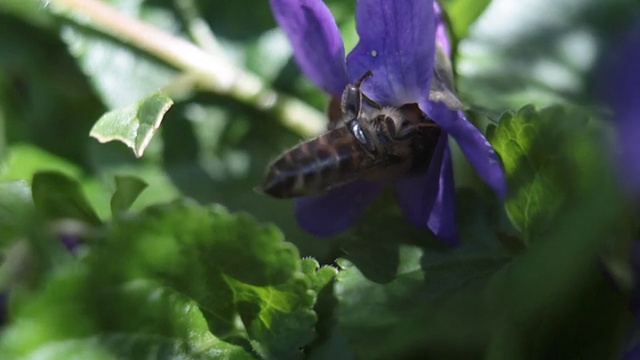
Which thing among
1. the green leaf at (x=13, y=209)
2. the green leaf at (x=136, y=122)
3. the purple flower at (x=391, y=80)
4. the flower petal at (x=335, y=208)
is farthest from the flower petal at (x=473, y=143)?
the green leaf at (x=13, y=209)

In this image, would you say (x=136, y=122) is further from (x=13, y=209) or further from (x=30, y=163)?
(x=30, y=163)

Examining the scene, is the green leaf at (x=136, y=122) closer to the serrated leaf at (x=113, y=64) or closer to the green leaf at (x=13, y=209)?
Answer: the green leaf at (x=13, y=209)

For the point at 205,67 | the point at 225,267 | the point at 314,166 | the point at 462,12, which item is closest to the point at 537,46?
the point at 462,12

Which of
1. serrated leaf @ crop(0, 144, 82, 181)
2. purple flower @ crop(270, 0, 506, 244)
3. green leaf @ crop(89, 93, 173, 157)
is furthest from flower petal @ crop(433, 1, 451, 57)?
serrated leaf @ crop(0, 144, 82, 181)

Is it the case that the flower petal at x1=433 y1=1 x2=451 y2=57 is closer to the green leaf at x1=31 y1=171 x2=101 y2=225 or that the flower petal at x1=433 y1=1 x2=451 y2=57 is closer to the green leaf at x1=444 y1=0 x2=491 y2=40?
the green leaf at x1=444 y1=0 x2=491 y2=40

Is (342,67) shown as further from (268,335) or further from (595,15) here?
(595,15)

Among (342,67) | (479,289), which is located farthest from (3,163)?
(479,289)
